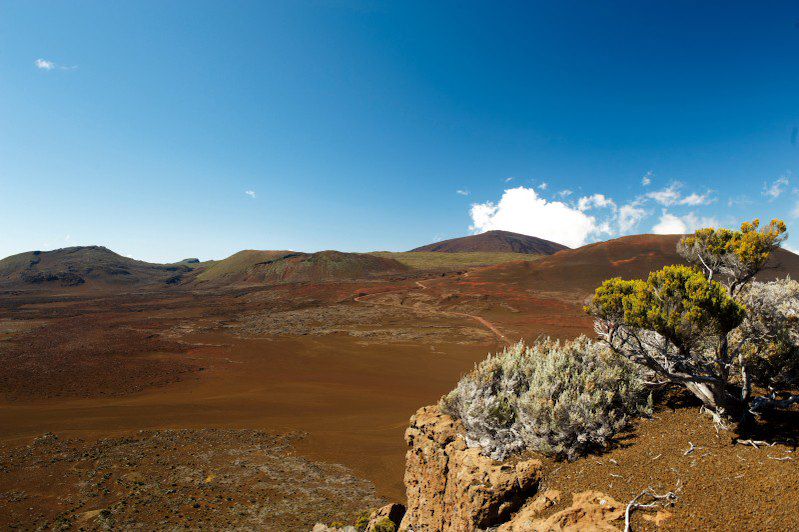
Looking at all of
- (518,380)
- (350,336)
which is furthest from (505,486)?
(350,336)

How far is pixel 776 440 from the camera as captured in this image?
14.6 feet

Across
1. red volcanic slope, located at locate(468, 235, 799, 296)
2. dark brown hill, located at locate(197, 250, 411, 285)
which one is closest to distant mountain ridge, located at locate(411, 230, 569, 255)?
dark brown hill, located at locate(197, 250, 411, 285)

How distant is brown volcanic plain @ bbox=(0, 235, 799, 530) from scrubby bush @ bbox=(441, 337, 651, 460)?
0.43 metres

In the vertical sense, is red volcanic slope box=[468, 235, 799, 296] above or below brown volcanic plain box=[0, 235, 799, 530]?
above

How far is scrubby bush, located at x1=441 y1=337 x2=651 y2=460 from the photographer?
496 centimetres

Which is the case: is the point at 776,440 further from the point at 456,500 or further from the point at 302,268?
the point at 302,268

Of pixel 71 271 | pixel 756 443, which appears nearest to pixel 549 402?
pixel 756 443

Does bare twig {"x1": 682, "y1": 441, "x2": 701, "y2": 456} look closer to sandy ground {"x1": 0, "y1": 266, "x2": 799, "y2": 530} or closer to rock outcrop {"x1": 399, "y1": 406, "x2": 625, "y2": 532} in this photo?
sandy ground {"x1": 0, "y1": 266, "x2": 799, "y2": 530}

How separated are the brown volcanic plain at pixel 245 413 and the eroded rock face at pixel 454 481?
56 cm

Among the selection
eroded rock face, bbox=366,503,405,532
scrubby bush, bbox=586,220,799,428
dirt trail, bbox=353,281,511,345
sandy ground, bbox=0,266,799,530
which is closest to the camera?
sandy ground, bbox=0,266,799,530

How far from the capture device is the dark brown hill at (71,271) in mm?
106625

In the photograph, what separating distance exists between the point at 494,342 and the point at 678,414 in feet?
70.7

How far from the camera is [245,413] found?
1455 cm

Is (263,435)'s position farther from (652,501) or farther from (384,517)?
(652,501)
